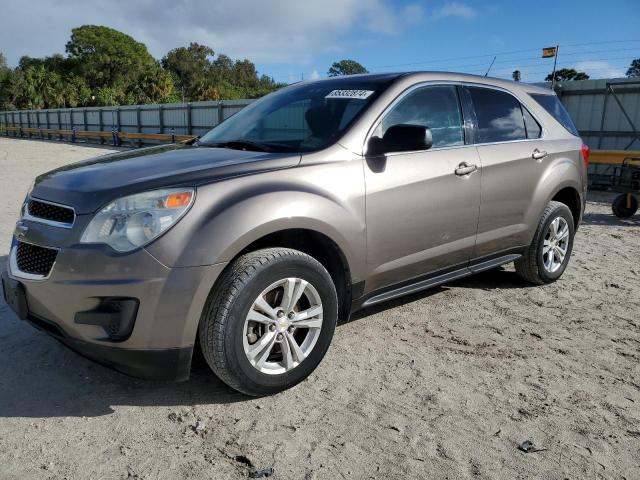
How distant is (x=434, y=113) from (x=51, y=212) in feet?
8.11

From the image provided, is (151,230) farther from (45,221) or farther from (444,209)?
(444,209)

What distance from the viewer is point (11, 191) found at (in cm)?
1009

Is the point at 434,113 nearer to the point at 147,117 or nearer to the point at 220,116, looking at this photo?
the point at 220,116

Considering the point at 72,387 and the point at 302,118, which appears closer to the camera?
the point at 72,387

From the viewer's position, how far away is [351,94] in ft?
11.5

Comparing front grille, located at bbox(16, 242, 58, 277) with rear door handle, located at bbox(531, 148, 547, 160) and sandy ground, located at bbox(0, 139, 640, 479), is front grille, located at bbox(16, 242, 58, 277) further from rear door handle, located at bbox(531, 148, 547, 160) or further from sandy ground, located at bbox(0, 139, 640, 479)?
rear door handle, located at bbox(531, 148, 547, 160)

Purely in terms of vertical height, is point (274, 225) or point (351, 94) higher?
point (351, 94)

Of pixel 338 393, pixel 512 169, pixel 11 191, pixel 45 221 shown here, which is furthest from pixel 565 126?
pixel 11 191

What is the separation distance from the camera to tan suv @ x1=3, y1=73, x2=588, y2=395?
2.48 meters

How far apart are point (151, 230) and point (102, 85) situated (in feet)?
252

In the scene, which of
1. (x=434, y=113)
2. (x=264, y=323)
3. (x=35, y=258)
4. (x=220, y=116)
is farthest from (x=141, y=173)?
(x=220, y=116)

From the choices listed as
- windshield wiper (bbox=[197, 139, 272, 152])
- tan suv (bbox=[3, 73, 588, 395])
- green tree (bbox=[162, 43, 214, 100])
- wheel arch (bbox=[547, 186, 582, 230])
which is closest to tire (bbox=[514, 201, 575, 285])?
wheel arch (bbox=[547, 186, 582, 230])

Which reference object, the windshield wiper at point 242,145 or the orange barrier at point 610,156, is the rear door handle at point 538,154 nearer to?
the windshield wiper at point 242,145

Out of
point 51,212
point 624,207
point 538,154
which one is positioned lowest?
point 624,207
